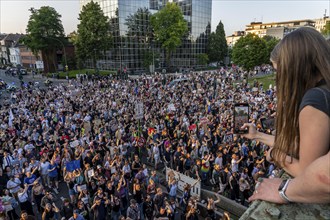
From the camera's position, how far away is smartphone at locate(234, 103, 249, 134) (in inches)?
101

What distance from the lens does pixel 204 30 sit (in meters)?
69.1

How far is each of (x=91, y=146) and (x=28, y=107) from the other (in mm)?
13934

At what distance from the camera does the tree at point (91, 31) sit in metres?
47.9

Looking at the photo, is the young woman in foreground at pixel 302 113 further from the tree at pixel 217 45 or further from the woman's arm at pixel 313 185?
the tree at pixel 217 45

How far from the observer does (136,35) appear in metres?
54.0

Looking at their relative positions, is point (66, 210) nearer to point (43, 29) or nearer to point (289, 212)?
point (289, 212)

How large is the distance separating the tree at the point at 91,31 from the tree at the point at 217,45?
33394mm

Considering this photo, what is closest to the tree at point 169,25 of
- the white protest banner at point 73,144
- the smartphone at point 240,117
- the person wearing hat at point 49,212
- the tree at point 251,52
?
the tree at point 251,52

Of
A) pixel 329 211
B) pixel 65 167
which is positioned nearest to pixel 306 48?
pixel 329 211

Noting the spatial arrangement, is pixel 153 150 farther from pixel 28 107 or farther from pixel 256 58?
pixel 256 58

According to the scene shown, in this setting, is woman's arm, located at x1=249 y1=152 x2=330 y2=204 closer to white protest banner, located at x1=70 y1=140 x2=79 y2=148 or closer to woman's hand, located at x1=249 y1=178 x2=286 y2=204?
woman's hand, located at x1=249 y1=178 x2=286 y2=204

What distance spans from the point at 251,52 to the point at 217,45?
29.0m

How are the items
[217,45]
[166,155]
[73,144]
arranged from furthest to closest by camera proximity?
[217,45] → [166,155] → [73,144]

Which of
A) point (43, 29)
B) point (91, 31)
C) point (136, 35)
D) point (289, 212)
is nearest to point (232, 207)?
point (289, 212)
